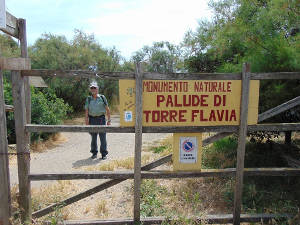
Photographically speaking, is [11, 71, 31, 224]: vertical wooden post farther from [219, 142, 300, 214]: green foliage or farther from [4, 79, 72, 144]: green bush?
[4, 79, 72, 144]: green bush

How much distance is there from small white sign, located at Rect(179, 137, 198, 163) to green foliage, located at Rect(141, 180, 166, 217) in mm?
1029

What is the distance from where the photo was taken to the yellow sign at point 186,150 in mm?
3291

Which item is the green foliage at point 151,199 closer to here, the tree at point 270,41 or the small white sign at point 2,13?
the tree at point 270,41

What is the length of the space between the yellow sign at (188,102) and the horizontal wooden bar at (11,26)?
1362 millimetres

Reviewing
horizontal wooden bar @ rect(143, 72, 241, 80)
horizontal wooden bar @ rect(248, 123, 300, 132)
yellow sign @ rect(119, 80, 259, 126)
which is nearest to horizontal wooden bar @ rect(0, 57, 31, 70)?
yellow sign @ rect(119, 80, 259, 126)

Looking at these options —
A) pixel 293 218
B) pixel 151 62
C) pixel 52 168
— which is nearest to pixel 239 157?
pixel 293 218

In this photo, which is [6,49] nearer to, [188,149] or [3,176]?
[3,176]

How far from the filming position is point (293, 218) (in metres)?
3.32

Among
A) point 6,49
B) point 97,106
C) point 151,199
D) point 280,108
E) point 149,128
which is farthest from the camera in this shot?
point 6,49

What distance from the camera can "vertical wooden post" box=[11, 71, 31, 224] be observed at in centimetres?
304

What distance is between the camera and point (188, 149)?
3.31 metres

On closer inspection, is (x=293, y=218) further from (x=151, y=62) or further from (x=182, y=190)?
(x=151, y=62)

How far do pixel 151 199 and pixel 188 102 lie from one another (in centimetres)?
193

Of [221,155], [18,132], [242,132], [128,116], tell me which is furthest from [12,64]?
[221,155]
